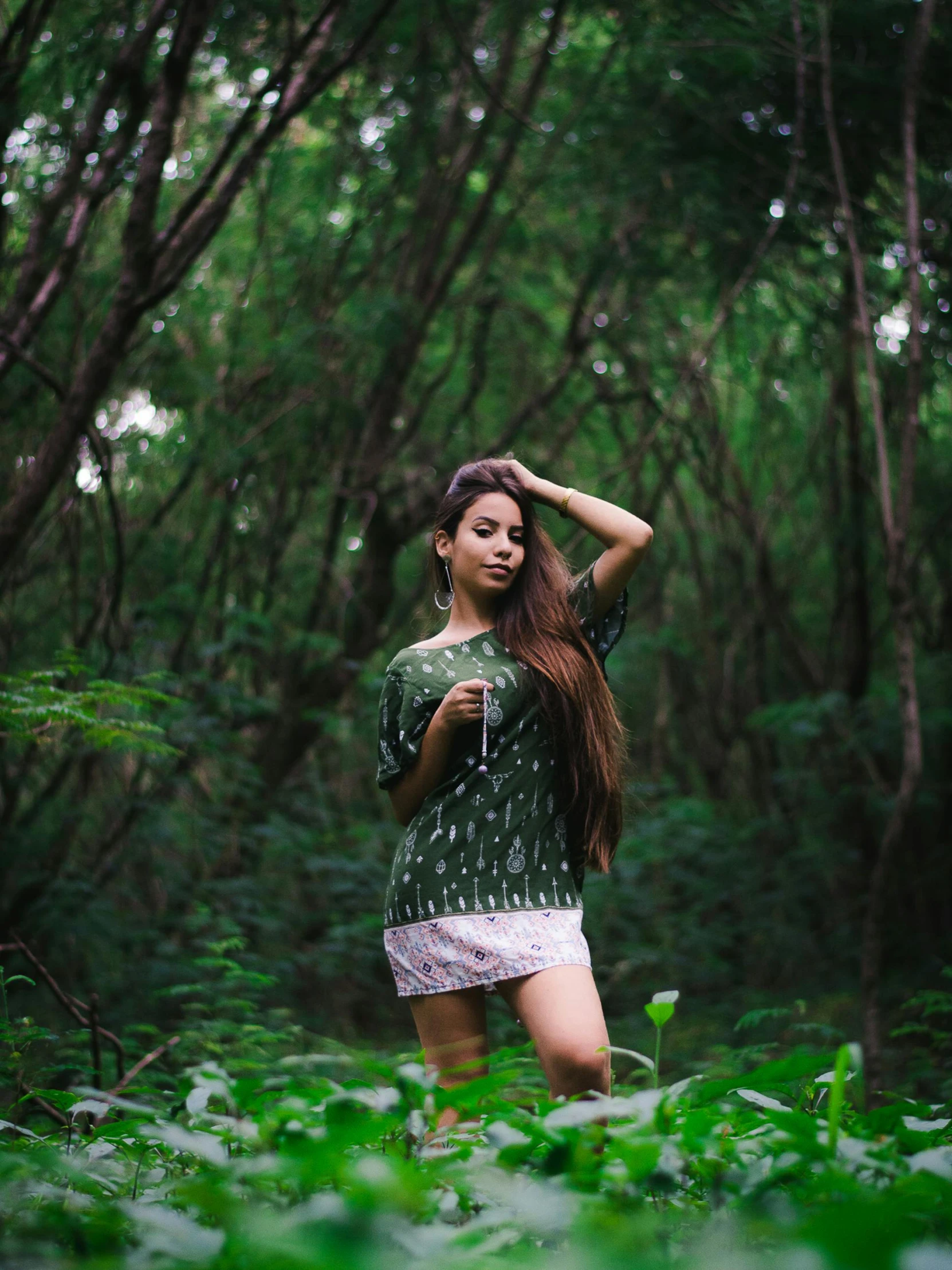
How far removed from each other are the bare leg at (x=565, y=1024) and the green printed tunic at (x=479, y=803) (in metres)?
0.16

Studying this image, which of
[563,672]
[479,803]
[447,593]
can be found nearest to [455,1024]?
[479,803]

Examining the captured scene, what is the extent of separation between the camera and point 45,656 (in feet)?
20.7

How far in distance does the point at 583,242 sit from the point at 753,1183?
7299 millimetres

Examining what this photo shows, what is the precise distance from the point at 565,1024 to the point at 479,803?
1.65ft

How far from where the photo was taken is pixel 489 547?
2.60m

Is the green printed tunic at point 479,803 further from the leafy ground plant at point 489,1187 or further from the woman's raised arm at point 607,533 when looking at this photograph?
the leafy ground plant at point 489,1187

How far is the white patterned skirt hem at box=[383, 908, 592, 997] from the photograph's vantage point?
2172 millimetres

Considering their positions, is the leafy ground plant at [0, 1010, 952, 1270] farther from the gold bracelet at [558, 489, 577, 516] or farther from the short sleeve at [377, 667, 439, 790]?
the gold bracelet at [558, 489, 577, 516]

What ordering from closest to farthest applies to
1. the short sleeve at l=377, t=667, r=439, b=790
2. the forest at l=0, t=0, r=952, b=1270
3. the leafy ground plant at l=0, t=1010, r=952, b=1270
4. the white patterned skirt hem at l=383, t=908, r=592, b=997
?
1. the leafy ground plant at l=0, t=1010, r=952, b=1270
2. the white patterned skirt hem at l=383, t=908, r=592, b=997
3. the short sleeve at l=377, t=667, r=439, b=790
4. the forest at l=0, t=0, r=952, b=1270

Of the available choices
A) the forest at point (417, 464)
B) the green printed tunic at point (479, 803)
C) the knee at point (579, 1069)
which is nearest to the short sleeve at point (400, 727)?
the green printed tunic at point (479, 803)

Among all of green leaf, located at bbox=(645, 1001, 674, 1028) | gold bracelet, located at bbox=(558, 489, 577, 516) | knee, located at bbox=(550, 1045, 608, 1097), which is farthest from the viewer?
gold bracelet, located at bbox=(558, 489, 577, 516)

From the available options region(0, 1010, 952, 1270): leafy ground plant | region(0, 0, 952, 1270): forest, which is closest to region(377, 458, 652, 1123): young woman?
region(0, 0, 952, 1270): forest

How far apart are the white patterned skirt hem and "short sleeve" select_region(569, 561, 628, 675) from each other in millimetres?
671

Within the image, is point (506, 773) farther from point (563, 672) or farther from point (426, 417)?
point (426, 417)
